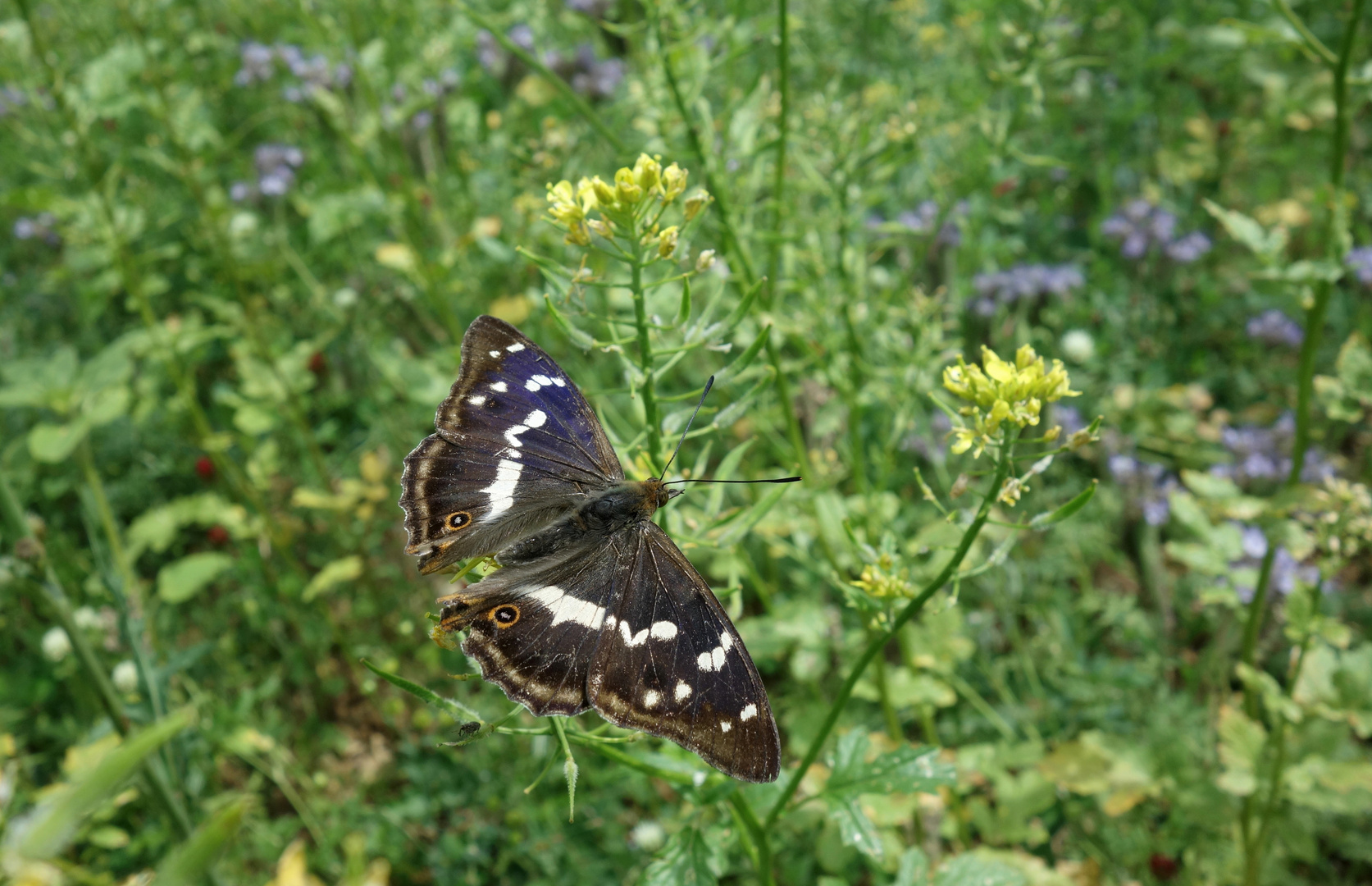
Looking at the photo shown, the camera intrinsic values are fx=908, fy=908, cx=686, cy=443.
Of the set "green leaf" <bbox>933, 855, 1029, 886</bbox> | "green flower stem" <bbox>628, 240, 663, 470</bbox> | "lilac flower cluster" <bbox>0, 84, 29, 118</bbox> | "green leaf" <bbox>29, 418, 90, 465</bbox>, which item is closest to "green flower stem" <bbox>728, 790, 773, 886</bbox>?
"green leaf" <bbox>933, 855, 1029, 886</bbox>

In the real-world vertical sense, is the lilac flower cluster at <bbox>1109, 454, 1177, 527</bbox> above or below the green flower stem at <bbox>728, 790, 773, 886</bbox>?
below

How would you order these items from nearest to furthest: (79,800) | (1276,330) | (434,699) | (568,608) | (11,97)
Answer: (79,800)
(434,699)
(568,608)
(1276,330)
(11,97)

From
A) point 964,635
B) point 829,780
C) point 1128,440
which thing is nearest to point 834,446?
point 964,635

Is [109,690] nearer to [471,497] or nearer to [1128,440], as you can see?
[471,497]

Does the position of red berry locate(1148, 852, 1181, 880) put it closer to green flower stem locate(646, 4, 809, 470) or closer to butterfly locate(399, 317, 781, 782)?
green flower stem locate(646, 4, 809, 470)

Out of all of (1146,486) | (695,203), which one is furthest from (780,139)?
(1146,486)

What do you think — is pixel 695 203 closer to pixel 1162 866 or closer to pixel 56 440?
pixel 1162 866
